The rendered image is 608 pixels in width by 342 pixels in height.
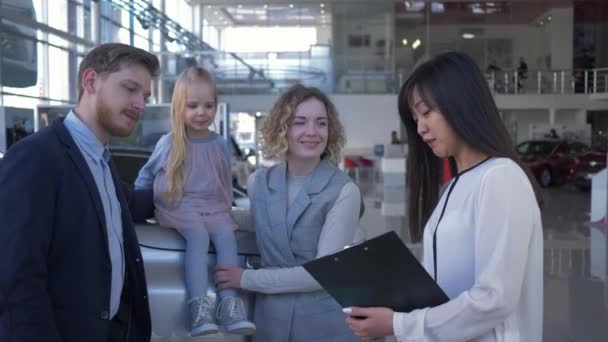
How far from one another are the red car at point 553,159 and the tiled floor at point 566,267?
13.4ft

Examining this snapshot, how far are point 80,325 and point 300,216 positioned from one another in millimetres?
834

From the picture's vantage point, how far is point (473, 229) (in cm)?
181

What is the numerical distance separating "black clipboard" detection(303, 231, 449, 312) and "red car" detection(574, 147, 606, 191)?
63.8 ft

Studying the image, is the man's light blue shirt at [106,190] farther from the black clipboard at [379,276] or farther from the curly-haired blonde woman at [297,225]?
the black clipboard at [379,276]

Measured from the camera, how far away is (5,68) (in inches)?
298

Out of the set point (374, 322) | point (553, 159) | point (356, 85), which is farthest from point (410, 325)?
point (356, 85)

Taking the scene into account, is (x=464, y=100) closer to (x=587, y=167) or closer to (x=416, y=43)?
(x=587, y=167)

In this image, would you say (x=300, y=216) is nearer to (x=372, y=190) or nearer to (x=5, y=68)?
(x=5, y=68)

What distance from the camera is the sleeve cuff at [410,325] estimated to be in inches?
71.9

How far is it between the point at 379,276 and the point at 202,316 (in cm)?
87

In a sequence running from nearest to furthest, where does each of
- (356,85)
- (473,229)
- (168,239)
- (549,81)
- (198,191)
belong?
(473,229)
(168,239)
(198,191)
(356,85)
(549,81)

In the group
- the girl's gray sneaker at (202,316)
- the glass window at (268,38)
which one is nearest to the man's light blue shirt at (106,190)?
the girl's gray sneaker at (202,316)

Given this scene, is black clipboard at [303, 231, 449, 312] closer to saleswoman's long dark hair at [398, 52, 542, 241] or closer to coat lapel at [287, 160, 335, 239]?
saleswoman's long dark hair at [398, 52, 542, 241]

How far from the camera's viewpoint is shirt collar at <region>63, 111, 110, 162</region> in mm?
2135
